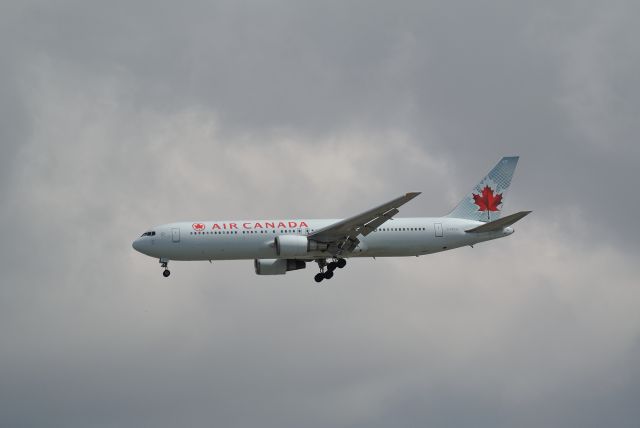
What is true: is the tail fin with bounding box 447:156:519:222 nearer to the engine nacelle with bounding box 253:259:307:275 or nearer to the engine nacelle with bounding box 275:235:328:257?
the engine nacelle with bounding box 275:235:328:257

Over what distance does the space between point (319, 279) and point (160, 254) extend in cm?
1151

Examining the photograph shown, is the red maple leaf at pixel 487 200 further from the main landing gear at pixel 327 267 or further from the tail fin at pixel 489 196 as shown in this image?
the main landing gear at pixel 327 267

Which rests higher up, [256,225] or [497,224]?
[256,225]

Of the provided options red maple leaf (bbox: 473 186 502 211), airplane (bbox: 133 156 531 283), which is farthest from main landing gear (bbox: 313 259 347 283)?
red maple leaf (bbox: 473 186 502 211)

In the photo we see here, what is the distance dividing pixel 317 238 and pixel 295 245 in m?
1.70

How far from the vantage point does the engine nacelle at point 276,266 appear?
257 feet

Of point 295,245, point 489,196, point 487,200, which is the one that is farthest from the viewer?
point 489,196

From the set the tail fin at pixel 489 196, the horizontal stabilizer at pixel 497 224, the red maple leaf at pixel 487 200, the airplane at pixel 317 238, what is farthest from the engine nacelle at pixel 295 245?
the red maple leaf at pixel 487 200

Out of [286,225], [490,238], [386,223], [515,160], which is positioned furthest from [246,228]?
[515,160]

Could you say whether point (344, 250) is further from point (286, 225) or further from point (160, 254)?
point (160, 254)

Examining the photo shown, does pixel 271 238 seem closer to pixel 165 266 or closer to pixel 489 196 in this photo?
pixel 165 266

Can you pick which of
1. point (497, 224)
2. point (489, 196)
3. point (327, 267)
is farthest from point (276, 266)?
point (489, 196)

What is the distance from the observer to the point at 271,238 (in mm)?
73500

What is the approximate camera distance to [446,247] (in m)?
76.4
